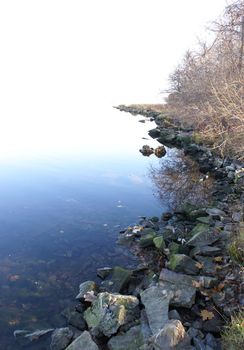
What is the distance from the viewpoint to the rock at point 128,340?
20.5 ft

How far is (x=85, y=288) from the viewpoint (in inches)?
336

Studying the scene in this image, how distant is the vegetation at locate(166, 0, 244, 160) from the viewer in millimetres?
12797

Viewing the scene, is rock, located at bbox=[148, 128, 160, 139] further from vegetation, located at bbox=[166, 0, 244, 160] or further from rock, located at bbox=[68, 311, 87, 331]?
rock, located at bbox=[68, 311, 87, 331]

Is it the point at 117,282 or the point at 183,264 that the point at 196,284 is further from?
the point at 117,282

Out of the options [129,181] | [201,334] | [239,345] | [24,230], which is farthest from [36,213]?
[239,345]

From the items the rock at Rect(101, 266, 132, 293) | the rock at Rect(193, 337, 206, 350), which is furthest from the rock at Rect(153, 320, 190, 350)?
the rock at Rect(101, 266, 132, 293)

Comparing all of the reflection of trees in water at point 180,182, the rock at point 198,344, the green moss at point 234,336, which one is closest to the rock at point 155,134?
the reflection of trees in water at point 180,182

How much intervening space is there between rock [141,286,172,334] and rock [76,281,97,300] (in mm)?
1619

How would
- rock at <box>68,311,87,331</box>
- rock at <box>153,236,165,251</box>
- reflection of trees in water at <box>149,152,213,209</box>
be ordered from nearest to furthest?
rock at <box>68,311,87,331</box>, rock at <box>153,236,165,251</box>, reflection of trees in water at <box>149,152,213,209</box>

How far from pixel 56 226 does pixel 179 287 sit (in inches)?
258

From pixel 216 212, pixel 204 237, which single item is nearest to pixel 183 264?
pixel 204 237

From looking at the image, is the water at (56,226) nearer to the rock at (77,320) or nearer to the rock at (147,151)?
the rock at (77,320)

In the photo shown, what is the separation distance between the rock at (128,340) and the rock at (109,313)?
197mm

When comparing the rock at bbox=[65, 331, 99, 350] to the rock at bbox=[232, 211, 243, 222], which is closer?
the rock at bbox=[65, 331, 99, 350]
